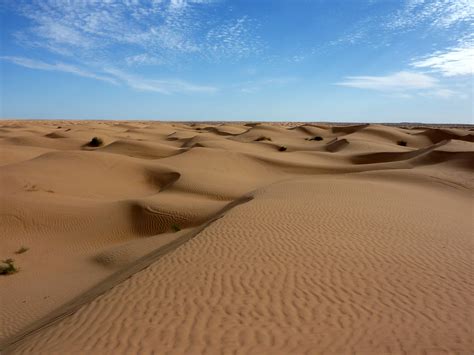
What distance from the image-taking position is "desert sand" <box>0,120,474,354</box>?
456 cm

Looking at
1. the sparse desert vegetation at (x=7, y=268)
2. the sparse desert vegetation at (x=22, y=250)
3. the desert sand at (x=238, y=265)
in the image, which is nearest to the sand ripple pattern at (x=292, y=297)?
the desert sand at (x=238, y=265)

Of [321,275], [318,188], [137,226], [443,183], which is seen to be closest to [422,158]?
[443,183]

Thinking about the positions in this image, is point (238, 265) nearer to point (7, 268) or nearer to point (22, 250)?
point (7, 268)

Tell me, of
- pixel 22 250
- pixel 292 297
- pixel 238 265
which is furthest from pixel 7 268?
pixel 292 297

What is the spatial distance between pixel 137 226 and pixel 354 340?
1038cm

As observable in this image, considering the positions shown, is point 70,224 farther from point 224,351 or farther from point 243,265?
point 224,351

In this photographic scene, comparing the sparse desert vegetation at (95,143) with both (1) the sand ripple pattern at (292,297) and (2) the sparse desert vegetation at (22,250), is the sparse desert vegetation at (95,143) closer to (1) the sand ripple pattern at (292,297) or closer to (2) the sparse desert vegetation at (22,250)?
(2) the sparse desert vegetation at (22,250)

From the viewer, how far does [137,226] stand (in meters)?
13.5

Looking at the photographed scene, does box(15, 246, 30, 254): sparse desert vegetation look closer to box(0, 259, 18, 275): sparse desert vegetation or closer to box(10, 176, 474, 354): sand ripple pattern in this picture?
box(0, 259, 18, 275): sparse desert vegetation

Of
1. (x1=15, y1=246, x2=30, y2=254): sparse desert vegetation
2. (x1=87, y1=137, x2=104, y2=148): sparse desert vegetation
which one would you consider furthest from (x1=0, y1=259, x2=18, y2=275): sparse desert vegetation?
(x1=87, y1=137, x2=104, y2=148): sparse desert vegetation

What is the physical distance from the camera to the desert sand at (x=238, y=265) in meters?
4.56

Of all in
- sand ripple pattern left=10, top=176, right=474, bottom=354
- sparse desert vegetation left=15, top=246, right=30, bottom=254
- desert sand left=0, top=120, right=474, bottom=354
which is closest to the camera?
sand ripple pattern left=10, top=176, right=474, bottom=354

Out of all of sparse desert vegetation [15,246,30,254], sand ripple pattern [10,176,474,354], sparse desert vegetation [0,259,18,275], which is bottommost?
sparse desert vegetation [15,246,30,254]

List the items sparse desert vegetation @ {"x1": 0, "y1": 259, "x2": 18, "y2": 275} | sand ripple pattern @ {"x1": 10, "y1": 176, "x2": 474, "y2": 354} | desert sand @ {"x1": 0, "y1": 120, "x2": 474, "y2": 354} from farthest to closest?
1. sparse desert vegetation @ {"x1": 0, "y1": 259, "x2": 18, "y2": 275}
2. desert sand @ {"x1": 0, "y1": 120, "x2": 474, "y2": 354}
3. sand ripple pattern @ {"x1": 10, "y1": 176, "x2": 474, "y2": 354}
